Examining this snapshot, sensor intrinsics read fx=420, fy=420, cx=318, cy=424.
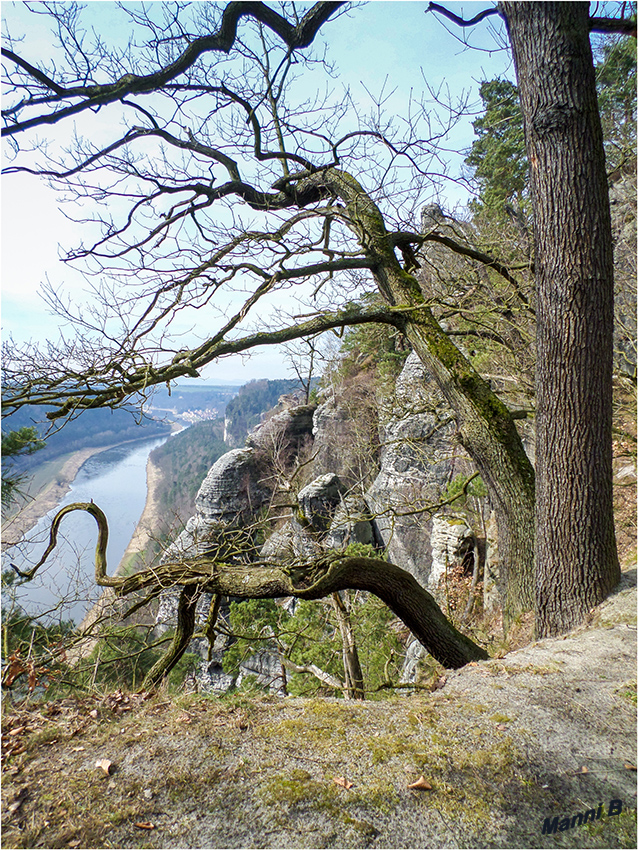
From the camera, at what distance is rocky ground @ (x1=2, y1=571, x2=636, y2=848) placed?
61.3 inches

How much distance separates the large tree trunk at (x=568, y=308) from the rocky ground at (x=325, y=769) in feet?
3.01

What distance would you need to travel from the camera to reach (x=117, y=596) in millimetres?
3086

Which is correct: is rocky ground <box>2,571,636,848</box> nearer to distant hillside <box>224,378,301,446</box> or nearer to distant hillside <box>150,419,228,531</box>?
distant hillside <box>150,419,228,531</box>

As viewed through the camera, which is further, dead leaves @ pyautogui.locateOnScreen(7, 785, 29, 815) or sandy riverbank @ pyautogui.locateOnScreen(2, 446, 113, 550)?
sandy riverbank @ pyautogui.locateOnScreen(2, 446, 113, 550)

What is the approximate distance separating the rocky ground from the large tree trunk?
0.92 meters

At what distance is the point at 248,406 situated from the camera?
5288 cm

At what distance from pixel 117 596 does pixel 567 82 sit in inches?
186

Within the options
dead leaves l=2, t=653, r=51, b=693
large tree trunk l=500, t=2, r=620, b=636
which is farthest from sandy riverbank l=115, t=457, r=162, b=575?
large tree trunk l=500, t=2, r=620, b=636

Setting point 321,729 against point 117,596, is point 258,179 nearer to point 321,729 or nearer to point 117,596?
point 117,596

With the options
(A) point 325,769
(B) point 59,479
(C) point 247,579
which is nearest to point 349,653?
(C) point 247,579

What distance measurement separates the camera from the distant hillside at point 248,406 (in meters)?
49.0

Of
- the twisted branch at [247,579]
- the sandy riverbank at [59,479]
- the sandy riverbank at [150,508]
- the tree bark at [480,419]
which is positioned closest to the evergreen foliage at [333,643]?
the tree bark at [480,419]

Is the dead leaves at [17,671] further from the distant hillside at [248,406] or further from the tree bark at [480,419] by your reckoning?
the distant hillside at [248,406]

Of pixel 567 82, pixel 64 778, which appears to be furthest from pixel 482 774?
pixel 567 82
